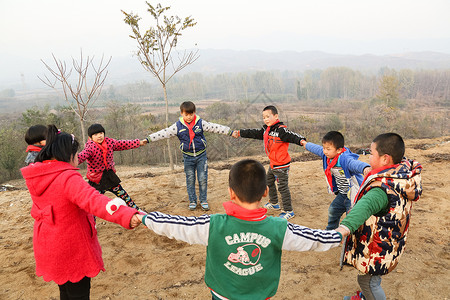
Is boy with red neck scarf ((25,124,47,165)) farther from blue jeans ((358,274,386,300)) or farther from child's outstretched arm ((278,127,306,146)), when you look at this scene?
blue jeans ((358,274,386,300))

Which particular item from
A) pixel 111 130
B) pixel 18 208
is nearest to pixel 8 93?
pixel 111 130

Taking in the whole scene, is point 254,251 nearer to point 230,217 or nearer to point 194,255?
point 230,217

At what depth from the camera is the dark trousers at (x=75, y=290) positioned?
203 cm

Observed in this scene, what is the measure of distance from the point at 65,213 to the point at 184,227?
0.92m

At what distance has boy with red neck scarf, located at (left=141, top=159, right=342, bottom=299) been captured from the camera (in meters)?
1.57

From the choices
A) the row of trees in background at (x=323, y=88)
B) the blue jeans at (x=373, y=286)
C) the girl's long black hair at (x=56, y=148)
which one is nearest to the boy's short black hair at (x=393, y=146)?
the blue jeans at (x=373, y=286)

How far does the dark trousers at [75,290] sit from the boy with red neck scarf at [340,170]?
2673mm

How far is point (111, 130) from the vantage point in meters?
27.1

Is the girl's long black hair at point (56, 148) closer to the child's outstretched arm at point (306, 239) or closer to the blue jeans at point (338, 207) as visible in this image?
the child's outstretched arm at point (306, 239)

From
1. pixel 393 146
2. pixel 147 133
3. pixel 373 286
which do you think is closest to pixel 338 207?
pixel 373 286

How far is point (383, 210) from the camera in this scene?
6.50 ft

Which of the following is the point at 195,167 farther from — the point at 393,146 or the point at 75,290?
the point at 393,146

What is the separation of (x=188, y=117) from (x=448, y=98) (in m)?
88.1

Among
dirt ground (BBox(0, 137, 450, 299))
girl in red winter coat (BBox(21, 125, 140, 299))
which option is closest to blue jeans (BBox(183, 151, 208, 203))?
dirt ground (BBox(0, 137, 450, 299))
